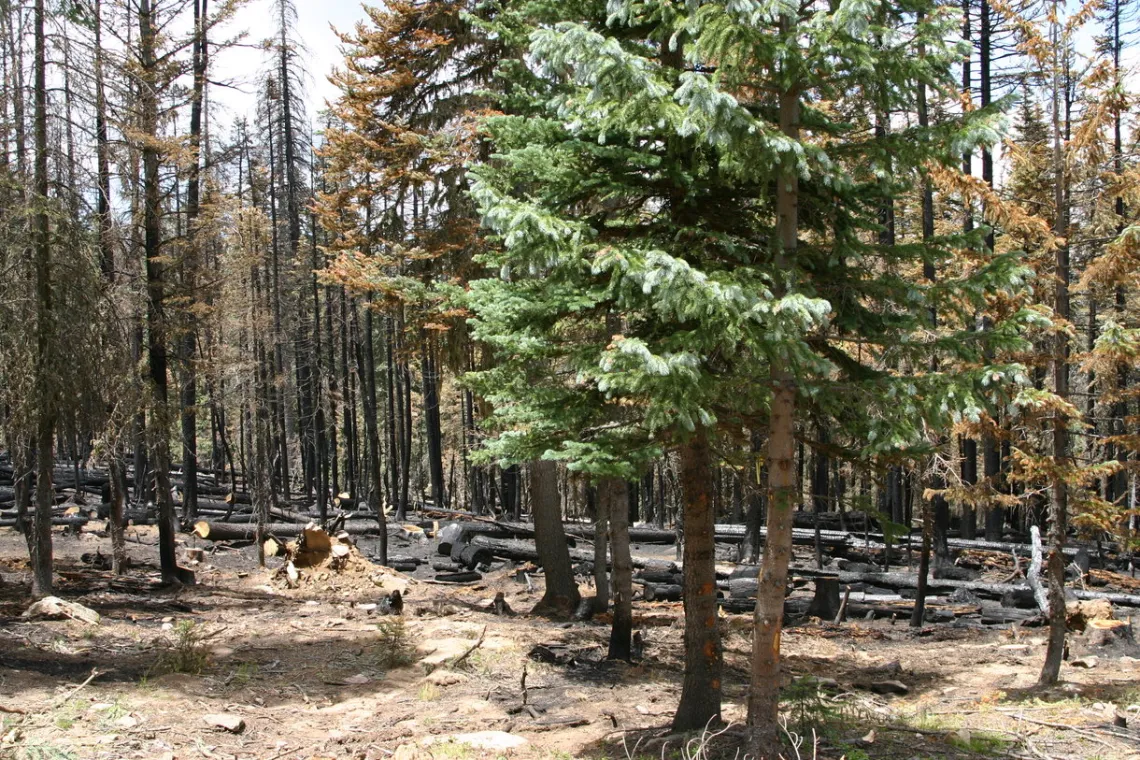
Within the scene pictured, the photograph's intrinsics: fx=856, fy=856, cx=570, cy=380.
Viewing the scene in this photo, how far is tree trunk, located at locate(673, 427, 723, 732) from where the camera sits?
319 inches

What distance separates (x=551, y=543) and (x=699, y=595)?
7.35 metres

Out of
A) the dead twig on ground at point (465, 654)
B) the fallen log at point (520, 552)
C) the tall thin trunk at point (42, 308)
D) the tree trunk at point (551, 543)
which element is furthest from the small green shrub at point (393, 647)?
the fallen log at point (520, 552)

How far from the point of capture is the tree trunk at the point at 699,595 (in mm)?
8094

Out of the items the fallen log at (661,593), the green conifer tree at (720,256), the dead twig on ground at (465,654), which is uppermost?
the green conifer tree at (720,256)

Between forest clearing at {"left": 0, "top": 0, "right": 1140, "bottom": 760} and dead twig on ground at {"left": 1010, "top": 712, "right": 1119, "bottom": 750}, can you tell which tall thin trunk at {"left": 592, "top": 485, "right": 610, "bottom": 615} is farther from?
dead twig on ground at {"left": 1010, "top": 712, "right": 1119, "bottom": 750}

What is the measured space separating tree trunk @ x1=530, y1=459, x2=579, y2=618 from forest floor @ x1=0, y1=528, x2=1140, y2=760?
31.1 inches

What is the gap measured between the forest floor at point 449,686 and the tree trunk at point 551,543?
0.79 m

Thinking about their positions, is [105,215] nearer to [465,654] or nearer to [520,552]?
[465,654]

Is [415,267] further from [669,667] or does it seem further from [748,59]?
[748,59]

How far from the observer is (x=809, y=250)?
7.02m

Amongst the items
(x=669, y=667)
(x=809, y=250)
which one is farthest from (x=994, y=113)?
(x=669, y=667)

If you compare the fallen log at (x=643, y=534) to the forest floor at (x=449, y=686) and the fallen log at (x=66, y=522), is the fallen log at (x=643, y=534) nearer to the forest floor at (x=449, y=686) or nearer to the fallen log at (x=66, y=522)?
the forest floor at (x=449, y=686)

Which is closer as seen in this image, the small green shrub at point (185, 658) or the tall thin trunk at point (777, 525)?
the tall thin trunk at point (777, 525)

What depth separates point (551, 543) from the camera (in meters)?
15.2
